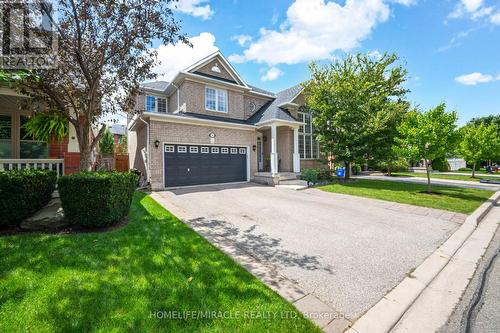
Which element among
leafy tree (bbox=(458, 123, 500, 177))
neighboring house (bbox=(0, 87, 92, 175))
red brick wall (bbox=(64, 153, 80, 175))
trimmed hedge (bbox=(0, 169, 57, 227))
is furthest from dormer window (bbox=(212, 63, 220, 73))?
leafy tree (bbox=(458, 123, 500, 177))

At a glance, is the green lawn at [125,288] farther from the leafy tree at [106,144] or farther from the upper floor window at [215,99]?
the leafy tree at [106,144]

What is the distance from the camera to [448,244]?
196 inches

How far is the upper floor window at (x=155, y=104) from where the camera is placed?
1639 centimetres

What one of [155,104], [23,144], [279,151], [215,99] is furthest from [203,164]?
[23,144]

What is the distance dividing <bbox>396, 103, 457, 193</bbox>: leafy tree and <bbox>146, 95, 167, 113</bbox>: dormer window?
53.0ft

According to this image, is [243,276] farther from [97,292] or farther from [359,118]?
[359,118]

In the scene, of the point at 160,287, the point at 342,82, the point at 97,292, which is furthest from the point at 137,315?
the point at 342,82

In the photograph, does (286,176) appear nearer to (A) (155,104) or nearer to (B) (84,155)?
(A) (155,104)

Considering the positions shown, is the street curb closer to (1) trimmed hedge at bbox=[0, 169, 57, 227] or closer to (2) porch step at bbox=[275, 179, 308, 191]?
(1) trimmed hedge at bbox=[0, 169, 57, 227]

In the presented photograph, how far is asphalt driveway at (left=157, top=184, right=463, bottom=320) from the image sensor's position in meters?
3.30

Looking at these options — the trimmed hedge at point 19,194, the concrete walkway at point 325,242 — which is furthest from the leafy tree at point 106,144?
the trimmed hedge at point 19,194

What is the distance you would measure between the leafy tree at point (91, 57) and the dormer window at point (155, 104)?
1013 cm

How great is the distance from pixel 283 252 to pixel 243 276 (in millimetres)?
1312

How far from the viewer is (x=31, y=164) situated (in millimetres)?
6797
